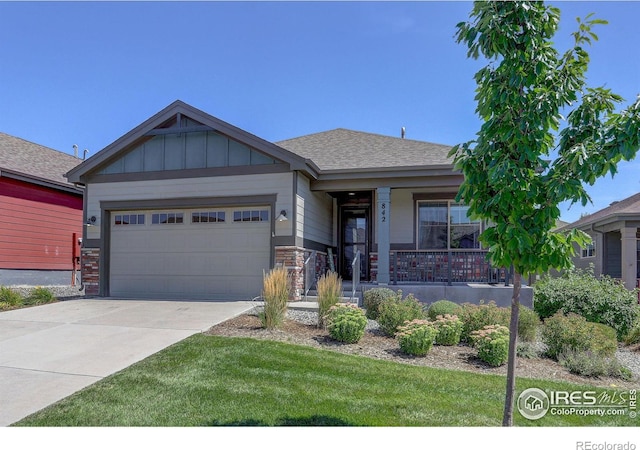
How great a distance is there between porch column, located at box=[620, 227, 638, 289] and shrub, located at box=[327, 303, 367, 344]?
464 inches

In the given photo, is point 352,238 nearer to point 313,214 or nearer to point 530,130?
point 313,214

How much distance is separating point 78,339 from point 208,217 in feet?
16.9

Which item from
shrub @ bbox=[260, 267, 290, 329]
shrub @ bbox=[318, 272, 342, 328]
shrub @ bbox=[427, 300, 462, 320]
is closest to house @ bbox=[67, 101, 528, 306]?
shrub @ bbox=[427, 300, 462, 320]

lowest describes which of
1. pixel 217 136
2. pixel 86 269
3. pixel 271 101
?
pixel 86 269

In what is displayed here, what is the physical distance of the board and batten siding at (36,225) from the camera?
13.8 m

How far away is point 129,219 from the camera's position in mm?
12188

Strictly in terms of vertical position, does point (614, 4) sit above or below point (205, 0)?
below

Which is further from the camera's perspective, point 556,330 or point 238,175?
point 238,175

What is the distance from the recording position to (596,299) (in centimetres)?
899

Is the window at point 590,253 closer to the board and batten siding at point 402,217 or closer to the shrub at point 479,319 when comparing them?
the board and batten siding at point 402,217

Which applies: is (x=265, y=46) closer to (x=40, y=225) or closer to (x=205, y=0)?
(x=205, y=0)

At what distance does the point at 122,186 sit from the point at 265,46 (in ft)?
18.9

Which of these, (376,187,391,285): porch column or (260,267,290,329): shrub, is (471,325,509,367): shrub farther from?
(376,187,391,285): porch column

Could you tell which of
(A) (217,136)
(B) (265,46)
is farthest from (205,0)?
(A) (217,136)
